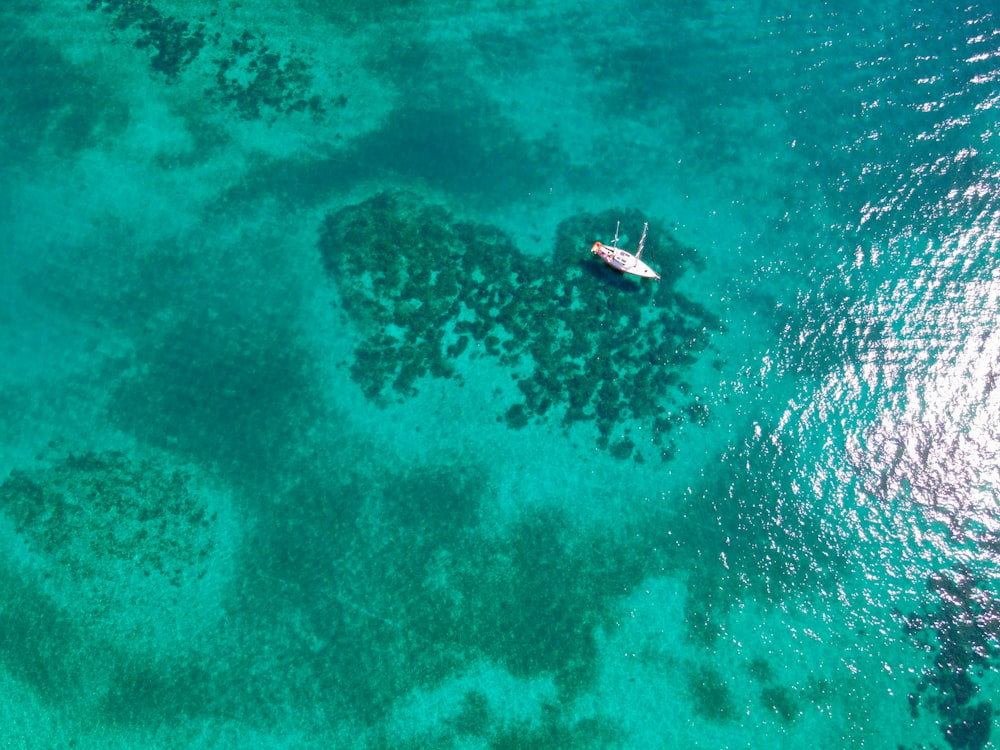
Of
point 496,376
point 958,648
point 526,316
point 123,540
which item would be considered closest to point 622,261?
point 526,316

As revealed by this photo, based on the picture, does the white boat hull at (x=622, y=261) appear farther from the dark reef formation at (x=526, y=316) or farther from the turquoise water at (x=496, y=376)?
the turquoise water at (x=496, y=376)

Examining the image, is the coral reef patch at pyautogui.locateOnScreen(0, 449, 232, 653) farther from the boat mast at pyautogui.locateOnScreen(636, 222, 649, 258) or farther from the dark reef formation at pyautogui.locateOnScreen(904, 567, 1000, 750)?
the dark reef formation at pyautogui.locateOnScreen(904, 567, 1000, 750)

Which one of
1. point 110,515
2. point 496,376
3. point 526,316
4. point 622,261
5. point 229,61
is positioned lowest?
point 110,515

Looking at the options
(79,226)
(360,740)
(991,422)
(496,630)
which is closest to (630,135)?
(991,422)

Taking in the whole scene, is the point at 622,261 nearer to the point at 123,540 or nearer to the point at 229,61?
the point at 229,61

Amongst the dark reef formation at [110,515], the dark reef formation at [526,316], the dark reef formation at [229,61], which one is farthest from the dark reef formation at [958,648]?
the dark reef formation at [229,61]

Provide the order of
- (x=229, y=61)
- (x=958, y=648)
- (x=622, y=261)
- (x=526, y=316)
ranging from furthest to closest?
(x=229, y=61) < (x=526, y=316) < (x=622, y=261) < (x=958, y=648)
